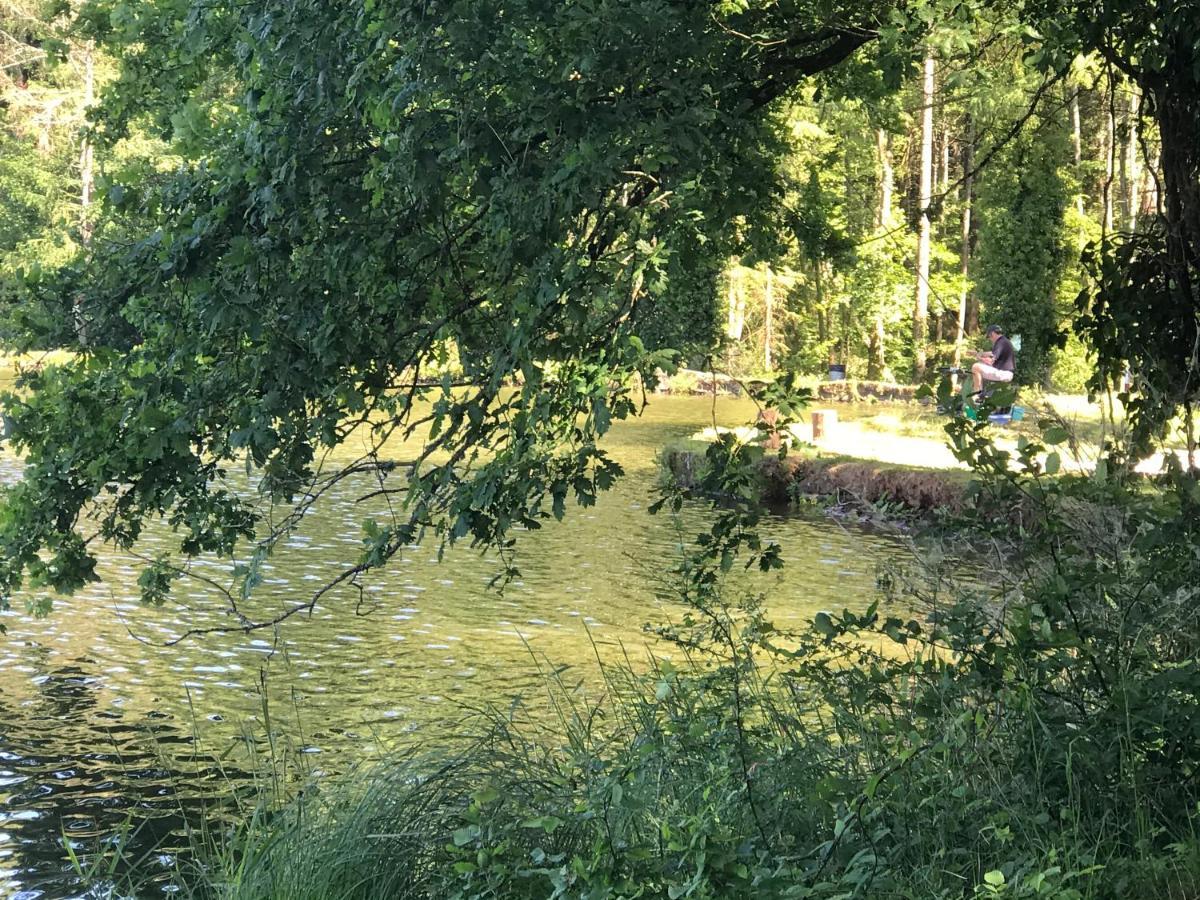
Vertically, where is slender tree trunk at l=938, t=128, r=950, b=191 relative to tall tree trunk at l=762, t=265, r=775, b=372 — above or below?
above

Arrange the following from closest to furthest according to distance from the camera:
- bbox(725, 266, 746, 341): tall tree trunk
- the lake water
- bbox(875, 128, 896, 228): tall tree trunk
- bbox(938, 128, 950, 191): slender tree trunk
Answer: the lake water → bbox(875, 128, 896, 228): tall tree trunk → bbox(725, 266, 746, 341): tall tree trunk → bbox(938, 128, 950, 191): slender tree trunk

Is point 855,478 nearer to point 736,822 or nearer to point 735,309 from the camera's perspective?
point 736,822

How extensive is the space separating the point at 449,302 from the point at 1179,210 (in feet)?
9.77

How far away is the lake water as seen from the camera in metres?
7.70

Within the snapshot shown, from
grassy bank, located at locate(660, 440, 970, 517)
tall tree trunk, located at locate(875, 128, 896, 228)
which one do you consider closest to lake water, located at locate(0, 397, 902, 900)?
grassy bank, located at locate(660, 440, 970, 517)

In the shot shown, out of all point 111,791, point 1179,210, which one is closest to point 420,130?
point 1179,210

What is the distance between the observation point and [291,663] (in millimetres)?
10242

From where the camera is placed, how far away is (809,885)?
3.72 m

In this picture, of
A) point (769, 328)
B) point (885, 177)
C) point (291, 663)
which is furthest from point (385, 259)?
point (769, 328)

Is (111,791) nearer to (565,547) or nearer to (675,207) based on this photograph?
(675,207)

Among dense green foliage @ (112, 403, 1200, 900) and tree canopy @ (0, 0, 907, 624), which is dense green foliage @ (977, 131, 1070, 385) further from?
tree canopy @ (0, 0, 907, 624)

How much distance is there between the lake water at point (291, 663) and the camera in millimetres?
7695

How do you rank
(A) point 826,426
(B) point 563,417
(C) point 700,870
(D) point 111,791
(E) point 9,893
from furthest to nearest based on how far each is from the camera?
(A) point 826,426 < (D) point 111,791 < (E) point 9,893 < (B) point 563,417 < (C) point 700,870

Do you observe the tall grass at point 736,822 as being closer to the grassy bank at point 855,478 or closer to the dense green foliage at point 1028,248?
the grassy bank at point 855,478
